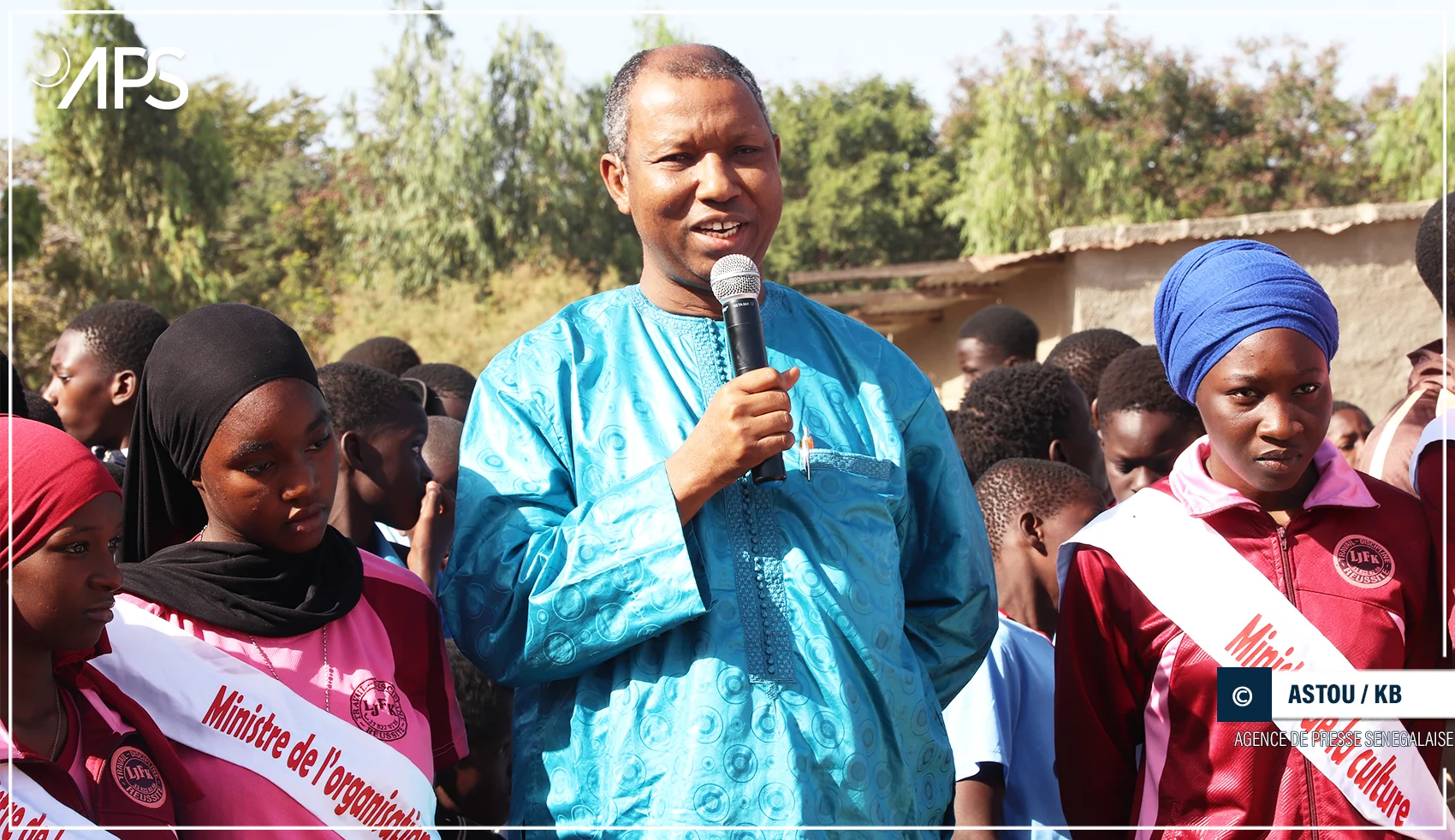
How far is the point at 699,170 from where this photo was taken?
2.48 m

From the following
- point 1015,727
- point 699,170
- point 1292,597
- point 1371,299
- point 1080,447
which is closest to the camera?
point 699,170

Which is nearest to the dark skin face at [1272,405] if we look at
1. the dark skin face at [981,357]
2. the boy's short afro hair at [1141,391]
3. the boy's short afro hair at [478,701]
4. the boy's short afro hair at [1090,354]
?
the boy's short afro hair at [1141,391]

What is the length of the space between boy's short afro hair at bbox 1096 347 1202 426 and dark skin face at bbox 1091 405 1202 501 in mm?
18

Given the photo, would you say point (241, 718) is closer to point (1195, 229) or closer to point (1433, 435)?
point (1433, 435)

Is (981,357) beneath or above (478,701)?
above

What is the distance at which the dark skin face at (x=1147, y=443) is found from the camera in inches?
169

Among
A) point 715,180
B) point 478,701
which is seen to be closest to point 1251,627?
point 715,180

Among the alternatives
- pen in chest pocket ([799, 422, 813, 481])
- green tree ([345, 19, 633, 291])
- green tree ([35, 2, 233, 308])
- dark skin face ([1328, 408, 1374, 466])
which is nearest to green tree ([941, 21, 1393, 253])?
green tree ([345, 19, 633, 291])

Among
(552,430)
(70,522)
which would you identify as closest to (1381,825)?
(552,430)

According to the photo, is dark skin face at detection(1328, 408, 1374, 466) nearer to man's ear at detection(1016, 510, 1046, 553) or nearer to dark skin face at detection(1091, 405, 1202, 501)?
dark skin face at detection(1091, 405, 1202, 501)

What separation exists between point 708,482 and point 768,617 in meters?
0.27

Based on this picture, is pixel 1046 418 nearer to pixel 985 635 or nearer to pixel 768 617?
pixel 985 635

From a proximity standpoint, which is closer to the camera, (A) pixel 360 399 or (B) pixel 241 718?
(B) pixel 241 718

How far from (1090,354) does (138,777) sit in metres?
4.61
